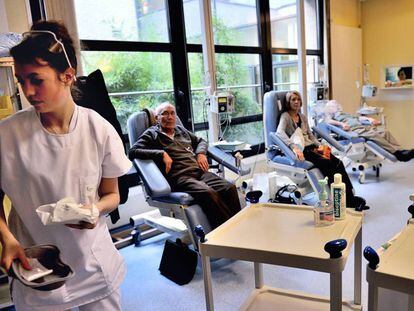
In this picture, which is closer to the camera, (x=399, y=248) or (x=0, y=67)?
(x=399, y=248)

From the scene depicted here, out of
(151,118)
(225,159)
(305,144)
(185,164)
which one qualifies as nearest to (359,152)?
(305,144)

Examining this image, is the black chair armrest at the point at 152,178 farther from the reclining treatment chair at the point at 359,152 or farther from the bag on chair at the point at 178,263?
the reclining treatment chair at the point at 359,152

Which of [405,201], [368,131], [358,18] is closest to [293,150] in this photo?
[405,201]

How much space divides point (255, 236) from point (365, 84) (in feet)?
16.2

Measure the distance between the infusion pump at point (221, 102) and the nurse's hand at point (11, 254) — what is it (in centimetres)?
256

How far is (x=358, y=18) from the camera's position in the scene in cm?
560

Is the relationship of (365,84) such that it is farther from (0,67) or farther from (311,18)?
(0,67)

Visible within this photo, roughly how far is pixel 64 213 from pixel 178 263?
1.45 m

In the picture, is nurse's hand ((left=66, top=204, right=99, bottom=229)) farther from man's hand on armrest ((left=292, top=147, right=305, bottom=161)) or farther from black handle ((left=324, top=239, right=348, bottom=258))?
man's hand on armrest ((left=292, top=147, right=305, bottom=161))

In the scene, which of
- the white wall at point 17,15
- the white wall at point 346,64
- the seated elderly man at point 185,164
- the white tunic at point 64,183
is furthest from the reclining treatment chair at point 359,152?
the white tunic at point 64,183

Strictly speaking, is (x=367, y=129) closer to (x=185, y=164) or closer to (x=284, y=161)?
(x=284, y=161)

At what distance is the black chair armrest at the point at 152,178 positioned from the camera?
2.17 m

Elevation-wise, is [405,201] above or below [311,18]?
below

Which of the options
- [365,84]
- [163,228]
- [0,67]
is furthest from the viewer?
[365,84]
